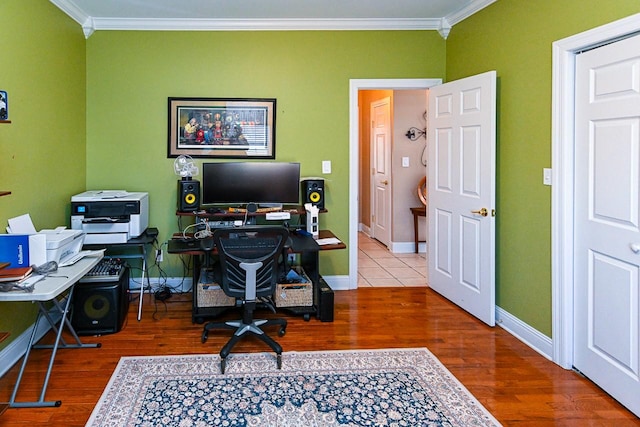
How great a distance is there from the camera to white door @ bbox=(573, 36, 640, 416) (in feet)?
7.45

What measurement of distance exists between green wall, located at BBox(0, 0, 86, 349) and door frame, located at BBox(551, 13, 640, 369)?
3.24 metres

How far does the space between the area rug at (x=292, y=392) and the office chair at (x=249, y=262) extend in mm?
185

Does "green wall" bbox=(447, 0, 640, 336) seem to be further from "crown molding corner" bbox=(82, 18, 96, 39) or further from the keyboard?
"crown molding corner" bbox=(82, 18, 96, 39)

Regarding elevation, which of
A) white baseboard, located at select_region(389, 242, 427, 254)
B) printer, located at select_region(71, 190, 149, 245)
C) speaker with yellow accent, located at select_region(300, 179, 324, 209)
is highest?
speaker with yellow accent, located at select_region(300, 179, 324, 209)

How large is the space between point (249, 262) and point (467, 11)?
9.07 feet

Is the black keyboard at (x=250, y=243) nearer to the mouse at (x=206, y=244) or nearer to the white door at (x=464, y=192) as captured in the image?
the mouse at (x=206, y=244)

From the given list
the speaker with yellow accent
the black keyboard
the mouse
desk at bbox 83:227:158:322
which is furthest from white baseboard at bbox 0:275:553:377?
the speaker with yellow accent

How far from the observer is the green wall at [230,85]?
13.8 feet

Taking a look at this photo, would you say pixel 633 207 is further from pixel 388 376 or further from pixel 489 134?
pixel 388 376

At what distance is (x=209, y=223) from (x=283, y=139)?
1.08 meters

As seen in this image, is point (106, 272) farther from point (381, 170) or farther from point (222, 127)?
point (381, 170)

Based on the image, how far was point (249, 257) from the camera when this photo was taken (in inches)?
114

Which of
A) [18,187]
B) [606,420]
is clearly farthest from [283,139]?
[606,420]

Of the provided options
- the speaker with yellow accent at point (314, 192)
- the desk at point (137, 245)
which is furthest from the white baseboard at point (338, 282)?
the desk at point (137, 245)
